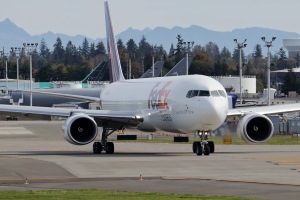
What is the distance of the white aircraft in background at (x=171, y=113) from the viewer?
44750mm

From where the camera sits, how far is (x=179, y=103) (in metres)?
46.1

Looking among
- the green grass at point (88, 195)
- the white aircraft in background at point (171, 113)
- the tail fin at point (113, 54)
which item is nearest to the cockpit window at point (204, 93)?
the white aircraft in background at point (171, 113)

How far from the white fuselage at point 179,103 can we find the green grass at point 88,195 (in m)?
17.2

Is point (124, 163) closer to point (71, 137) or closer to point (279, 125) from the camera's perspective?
point (71, 137)

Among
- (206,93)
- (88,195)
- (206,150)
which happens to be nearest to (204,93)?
(206,93)

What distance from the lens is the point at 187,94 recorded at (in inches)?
1801

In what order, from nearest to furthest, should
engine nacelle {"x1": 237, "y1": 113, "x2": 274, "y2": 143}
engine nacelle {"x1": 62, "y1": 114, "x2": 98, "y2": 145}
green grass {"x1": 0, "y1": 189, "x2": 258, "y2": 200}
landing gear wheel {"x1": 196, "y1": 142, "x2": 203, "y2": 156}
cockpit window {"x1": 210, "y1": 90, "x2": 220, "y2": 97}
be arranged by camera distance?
1. green grass {"x1": 0, "y1": 189, "x2": 258, "y2": 200}
2. cockpit window {"x1": 210, "y1": 90, "x2": 220, "y2": 97}
3. landing gear wheel {"x1": 196, "y1": 142, "x2": 203, "y2": 156}
4. engine nacelle {"x1": 62, "y1": 114, "x2": 98, "y2": 145}
5. engine nacelle {"x1": 237, "y1": 113, "x2": 274, "y2": 143}

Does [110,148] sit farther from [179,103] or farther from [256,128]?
[256,128]

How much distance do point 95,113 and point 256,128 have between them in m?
7.80

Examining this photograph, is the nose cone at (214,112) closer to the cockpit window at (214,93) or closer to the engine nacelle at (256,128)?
the cockpit window at (214,93)

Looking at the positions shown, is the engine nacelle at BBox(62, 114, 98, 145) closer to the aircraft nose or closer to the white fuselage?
the white fuselage

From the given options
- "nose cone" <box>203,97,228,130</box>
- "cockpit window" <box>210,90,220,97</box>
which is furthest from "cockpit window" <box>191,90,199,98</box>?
"nose cone" <box>203,97,228,130</box>

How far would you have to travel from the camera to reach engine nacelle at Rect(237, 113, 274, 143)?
4750cm

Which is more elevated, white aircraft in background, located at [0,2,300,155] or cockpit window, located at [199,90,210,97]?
cockpit window, located at [199,90,210,97]
